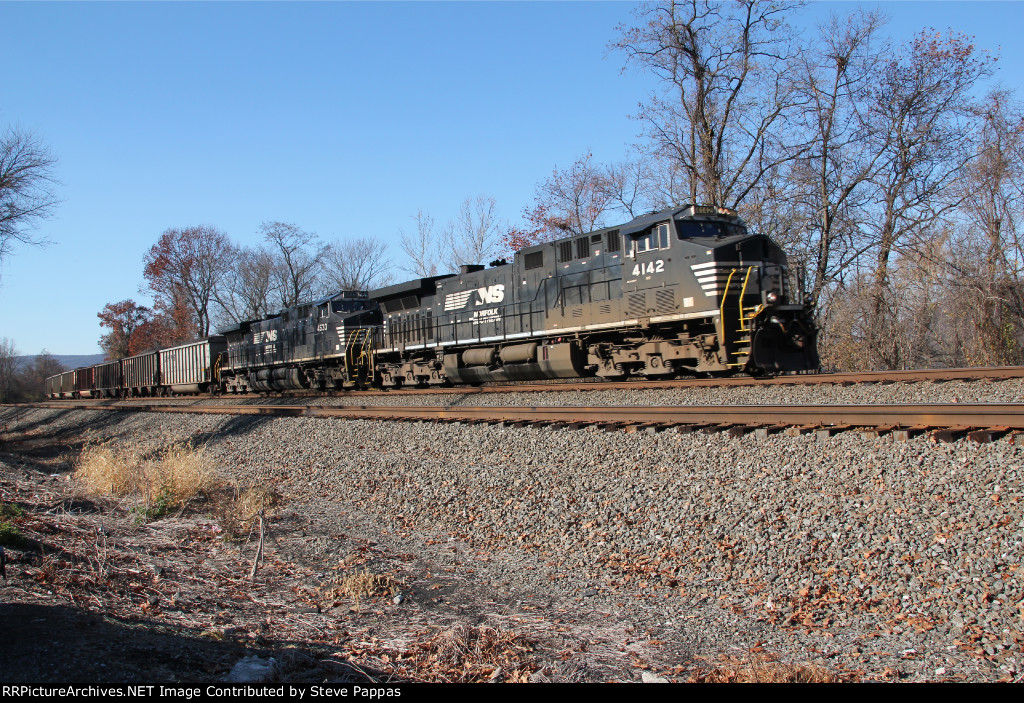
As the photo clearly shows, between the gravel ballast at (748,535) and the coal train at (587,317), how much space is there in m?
5.58

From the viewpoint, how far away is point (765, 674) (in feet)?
11.2

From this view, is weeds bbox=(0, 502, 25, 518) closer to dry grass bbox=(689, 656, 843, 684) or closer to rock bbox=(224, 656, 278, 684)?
rock bbox=(224, 656, 278, 684)

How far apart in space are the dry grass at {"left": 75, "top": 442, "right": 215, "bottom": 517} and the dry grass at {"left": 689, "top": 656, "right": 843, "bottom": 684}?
20.6 feet

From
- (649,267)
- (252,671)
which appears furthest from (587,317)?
(252,671)

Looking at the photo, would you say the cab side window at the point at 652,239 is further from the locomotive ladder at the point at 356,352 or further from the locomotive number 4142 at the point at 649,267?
the locomotive ladder at the point at 356,352

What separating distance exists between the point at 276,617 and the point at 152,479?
495 cm

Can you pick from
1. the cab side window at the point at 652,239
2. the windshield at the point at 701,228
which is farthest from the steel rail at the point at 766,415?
the windshield at the point at 701,228

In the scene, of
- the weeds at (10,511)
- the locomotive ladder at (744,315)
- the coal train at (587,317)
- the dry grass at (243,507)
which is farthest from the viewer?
the coal train at (587,317)

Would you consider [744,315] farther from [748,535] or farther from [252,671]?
[252,671]

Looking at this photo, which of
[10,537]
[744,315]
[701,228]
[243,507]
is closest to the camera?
[10,537]

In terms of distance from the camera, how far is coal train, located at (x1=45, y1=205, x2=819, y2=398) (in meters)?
12.7

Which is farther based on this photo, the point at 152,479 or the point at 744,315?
the point at 744,315

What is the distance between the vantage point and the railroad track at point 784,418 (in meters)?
6.31

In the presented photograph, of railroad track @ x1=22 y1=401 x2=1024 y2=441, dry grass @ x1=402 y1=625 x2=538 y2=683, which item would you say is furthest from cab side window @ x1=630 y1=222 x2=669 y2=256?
dry grass @ x1=402 y1=625 x2=538 y2=683
